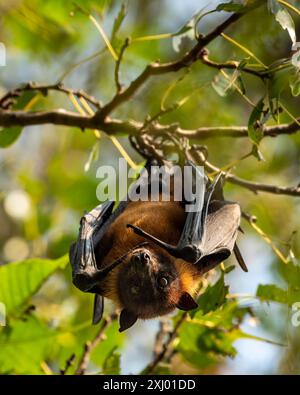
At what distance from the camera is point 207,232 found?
4.27 m

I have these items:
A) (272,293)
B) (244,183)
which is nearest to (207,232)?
(244,183)

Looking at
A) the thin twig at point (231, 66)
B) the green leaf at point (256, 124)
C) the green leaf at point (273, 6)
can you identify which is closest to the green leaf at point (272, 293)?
the green leaf at point (256, 124)

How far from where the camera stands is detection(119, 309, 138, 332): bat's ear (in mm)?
4383

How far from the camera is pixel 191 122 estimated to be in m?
8.03

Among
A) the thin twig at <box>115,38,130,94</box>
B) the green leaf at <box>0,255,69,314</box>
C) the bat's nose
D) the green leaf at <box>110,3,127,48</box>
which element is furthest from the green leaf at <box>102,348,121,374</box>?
the green leaf at <box>110,3,127,48</box>

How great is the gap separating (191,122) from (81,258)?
4.16 meters

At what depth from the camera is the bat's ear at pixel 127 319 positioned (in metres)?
4.38

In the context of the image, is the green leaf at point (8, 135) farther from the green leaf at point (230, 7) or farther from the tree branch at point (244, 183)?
the green leaf at point (230, 7)

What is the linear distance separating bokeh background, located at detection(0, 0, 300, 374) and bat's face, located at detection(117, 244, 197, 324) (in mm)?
482

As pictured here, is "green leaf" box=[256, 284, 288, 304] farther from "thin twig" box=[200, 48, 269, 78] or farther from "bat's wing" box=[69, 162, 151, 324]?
"thin twig" box=[200, 48, 269, 78]

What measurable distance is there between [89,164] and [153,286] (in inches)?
45.6

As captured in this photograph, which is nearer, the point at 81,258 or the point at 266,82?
the point at 266,82
